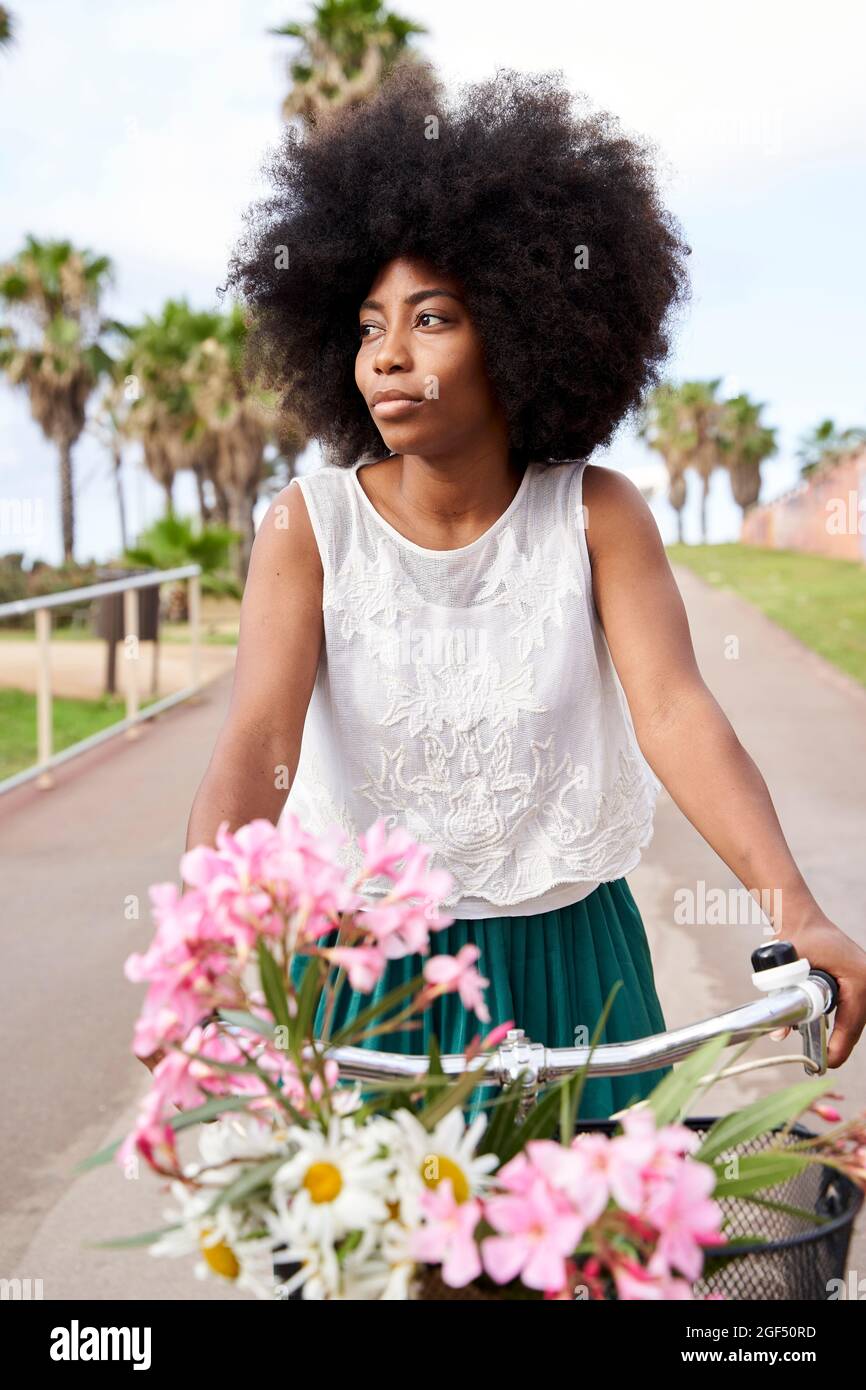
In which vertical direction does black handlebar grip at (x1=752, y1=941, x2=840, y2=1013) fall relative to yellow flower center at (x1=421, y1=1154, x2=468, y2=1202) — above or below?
below

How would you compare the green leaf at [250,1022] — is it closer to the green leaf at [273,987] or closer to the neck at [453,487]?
the green leaf at [273,987]

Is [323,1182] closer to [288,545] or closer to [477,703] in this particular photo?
[477,703]

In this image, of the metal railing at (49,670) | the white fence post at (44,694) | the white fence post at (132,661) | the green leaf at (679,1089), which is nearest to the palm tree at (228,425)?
the metal railing at (49,670)

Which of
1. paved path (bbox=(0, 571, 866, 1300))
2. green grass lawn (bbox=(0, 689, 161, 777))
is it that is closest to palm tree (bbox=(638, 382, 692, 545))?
green grass lawn (bbox=(0, 689, 161, 777))

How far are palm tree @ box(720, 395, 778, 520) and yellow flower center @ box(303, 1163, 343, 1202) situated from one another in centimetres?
5826

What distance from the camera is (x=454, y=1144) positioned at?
1005mm

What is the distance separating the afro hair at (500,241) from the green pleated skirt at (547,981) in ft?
2.37

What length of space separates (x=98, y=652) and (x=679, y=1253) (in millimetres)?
21184

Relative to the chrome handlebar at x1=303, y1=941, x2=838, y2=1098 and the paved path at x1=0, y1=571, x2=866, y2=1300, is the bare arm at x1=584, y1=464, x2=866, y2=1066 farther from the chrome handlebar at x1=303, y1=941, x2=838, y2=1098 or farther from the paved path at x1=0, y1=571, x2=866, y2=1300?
the paved path at x1=0, y1=571, x2=866, y2=1300

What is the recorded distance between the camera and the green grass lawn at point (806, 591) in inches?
657

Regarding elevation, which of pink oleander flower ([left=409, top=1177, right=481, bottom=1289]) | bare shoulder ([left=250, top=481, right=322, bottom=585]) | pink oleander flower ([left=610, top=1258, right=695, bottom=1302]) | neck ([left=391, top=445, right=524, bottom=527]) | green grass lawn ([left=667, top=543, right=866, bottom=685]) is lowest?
green grass lawn ([left=667, top=543, right=866, bottom=685])

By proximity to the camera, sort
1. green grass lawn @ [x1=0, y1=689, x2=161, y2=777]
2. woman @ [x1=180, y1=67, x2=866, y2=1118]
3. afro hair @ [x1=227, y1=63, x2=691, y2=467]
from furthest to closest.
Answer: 1. green grass lawn @ [x1=0, y1=689, x2=161, y2=777]
2. afro hair @ [x1=227, y1=63, x2=691, y2=467]
3. woman @ [x1=180, y1=67, x2=866, y2=1118]

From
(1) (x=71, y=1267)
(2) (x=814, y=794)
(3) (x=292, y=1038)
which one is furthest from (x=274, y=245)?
(2) (x=814, y=794)

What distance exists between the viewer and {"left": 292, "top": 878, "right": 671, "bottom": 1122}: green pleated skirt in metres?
2.16
